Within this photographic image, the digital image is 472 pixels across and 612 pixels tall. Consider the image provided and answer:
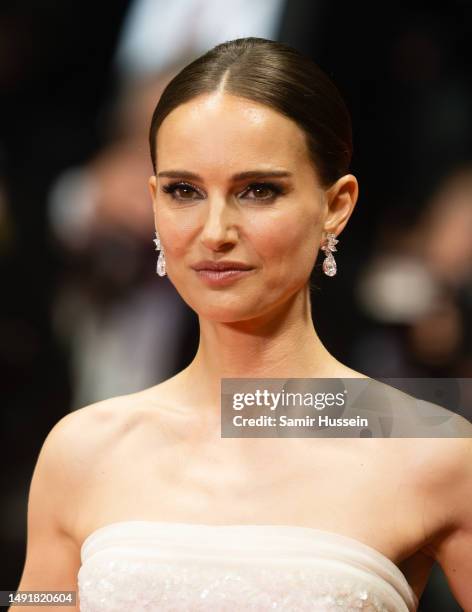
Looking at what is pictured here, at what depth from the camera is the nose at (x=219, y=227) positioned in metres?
1.51

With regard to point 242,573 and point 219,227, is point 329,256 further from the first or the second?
point 242,573

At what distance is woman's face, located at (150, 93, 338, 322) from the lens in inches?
59.6

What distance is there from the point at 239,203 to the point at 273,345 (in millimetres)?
220

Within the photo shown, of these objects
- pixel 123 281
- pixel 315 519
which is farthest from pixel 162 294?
pixel 315 519

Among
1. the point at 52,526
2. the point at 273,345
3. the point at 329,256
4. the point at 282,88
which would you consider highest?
the point at 282,88

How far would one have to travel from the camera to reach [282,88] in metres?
1.52

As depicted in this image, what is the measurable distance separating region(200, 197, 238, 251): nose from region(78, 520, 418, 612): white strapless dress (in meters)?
0.39

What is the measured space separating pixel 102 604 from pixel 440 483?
497 mm

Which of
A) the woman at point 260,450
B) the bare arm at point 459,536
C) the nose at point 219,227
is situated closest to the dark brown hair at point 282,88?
the woman at point 260,450

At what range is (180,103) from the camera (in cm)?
157

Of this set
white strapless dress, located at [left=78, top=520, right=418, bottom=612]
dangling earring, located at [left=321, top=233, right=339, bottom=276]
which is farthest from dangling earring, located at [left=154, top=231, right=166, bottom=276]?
white strapless dress, located at [left=78, top=520, right=418, bottom=612]

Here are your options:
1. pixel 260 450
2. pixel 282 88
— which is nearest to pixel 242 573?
pixel 260 450

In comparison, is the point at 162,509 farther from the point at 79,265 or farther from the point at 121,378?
the point at 79,265

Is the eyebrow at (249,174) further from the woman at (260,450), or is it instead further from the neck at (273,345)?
the neck at (273,345)
